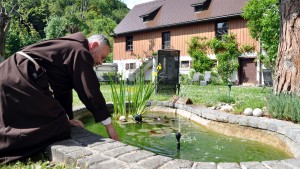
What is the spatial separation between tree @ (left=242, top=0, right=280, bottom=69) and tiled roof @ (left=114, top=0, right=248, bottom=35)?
3.29 meters

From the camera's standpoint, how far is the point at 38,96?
223 cm

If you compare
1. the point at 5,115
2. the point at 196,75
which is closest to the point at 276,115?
the point at 5,115

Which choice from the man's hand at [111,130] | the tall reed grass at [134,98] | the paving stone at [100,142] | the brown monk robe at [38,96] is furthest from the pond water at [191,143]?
the brown monk robe at [38,96]

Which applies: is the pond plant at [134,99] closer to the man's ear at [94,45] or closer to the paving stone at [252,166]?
the man's ear at [94,45]

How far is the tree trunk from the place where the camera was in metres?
5.45

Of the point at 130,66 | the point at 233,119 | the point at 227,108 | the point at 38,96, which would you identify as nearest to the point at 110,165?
the point at 38,96

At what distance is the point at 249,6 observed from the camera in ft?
51.0

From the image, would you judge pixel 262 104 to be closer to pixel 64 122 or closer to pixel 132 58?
pixel 64 122

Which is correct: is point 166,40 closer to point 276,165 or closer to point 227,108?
point 227,108

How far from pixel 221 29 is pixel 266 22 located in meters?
6.58

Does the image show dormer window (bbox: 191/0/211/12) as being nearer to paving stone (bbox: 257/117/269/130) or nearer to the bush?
the bush

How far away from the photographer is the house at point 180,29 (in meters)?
19.2

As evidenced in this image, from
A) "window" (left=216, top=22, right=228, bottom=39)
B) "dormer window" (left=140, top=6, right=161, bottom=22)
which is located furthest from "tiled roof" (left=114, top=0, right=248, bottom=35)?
"window" (left=216, top=22, right=228, bottom=39)

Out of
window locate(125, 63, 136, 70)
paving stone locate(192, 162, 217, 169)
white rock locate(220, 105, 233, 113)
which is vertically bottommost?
white rock locate(220, 105, 233, 113)
